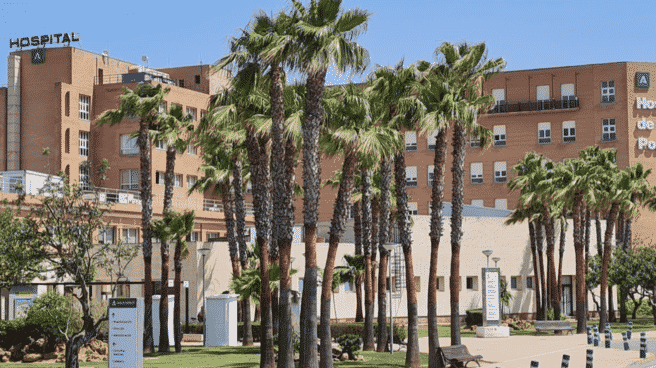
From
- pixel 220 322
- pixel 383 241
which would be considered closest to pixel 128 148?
→ pixel 220 322

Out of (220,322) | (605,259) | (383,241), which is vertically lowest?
(220,322)

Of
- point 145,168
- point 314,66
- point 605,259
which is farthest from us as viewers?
point 605,259

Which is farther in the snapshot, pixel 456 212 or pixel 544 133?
pixel 544 133

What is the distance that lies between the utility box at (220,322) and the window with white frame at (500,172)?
49184mm

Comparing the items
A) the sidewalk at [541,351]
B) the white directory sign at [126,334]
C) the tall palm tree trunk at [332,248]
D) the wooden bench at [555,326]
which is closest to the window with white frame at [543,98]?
the wooden bench at [555,326]

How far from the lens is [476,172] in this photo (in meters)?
89.5

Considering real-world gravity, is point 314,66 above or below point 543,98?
below

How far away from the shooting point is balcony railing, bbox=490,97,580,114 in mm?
87375

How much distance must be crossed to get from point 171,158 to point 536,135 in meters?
52.9

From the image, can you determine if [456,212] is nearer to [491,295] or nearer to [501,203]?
[491,295]

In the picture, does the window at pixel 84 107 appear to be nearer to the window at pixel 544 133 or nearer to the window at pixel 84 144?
the window at pixel 84 144

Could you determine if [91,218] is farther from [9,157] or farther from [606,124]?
[606,124]

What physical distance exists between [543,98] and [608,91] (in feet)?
18.6

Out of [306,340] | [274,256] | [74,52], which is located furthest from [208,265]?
[74,52]
